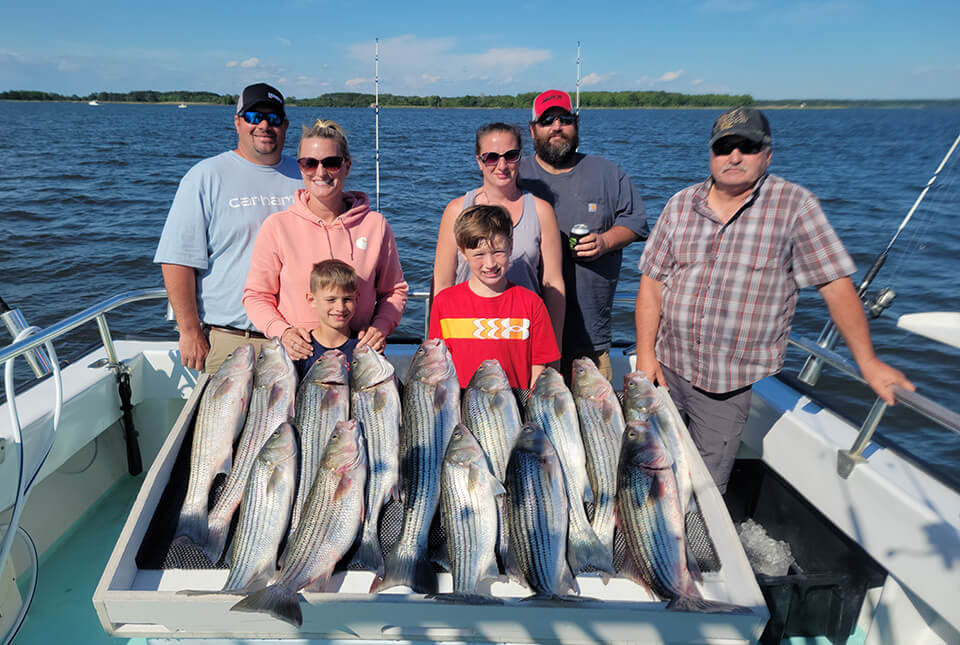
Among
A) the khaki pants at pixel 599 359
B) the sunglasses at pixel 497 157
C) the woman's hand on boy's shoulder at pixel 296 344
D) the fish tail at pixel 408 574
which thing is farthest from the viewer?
the khaki pants at pixel 599 359

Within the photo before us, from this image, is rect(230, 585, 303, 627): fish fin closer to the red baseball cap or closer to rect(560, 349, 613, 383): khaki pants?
rect(560, 349, 613, 383): khaki pants

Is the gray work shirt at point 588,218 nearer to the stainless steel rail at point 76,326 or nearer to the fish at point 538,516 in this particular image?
the fish at point 538,516

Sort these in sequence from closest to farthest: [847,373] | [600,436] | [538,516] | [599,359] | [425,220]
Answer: [538,516] < [600,436] < [847,373] < [599,359] < [425,220]

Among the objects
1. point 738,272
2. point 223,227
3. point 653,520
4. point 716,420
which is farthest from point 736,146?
point 223,227

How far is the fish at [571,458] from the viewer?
2180 millimetres

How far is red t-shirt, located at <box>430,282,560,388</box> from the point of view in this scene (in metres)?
3.12

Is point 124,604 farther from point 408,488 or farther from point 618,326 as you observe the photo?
point 618,326

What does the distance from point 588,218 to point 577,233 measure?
28cm

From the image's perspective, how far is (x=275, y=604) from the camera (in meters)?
1.86

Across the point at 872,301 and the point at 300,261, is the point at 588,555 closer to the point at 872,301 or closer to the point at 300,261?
the point at 300,261

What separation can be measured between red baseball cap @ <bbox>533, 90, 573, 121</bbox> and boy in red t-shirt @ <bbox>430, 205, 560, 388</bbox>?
1147mm

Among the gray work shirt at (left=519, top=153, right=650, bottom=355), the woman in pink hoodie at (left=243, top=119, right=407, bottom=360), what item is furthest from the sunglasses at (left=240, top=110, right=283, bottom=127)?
the gray work shirt at (left=519, top=153, right=650, bottom=355)

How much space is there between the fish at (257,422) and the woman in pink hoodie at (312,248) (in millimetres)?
304

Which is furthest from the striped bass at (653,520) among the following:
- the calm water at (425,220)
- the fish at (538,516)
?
the calm water at (425,220)
